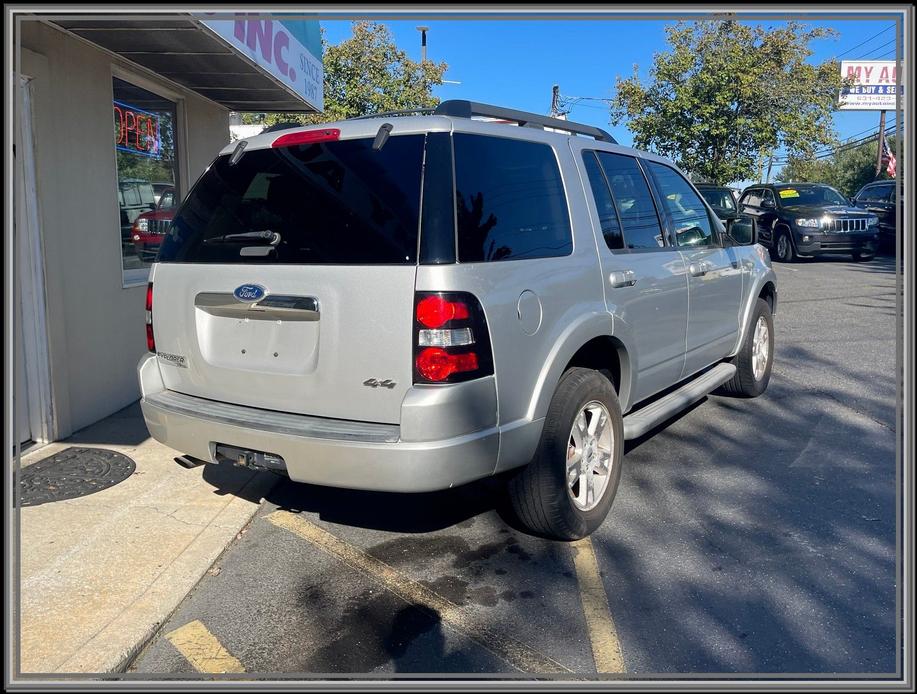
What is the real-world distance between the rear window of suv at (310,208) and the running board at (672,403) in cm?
194

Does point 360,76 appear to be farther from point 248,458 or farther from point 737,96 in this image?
point 248,458

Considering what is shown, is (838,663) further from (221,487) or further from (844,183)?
(844,183)

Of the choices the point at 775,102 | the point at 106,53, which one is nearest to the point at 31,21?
the point at 106,53

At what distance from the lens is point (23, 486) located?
190 inches

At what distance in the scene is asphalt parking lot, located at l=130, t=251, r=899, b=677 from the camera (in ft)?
10.1

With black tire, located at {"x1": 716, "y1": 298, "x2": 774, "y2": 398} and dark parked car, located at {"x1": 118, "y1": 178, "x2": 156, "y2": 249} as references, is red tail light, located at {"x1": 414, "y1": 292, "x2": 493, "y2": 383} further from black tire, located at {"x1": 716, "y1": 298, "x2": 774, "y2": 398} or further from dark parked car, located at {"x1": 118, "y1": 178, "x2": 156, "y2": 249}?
dark parked car, located at {"x1": 118, "y1": 178, "x2": 156, "y2": 249}

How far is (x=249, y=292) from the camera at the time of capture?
3.55 meters

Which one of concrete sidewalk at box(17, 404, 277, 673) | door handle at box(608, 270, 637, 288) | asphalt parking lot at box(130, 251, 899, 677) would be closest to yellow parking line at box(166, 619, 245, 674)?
asphalt parking lot at box(130, 251, 899, 677)

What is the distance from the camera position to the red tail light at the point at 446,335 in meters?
3.16

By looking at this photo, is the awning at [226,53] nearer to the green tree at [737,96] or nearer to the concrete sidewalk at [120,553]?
the concrete sidewalk at [120,553]

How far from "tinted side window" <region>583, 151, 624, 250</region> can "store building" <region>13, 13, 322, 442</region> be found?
9.06 ft

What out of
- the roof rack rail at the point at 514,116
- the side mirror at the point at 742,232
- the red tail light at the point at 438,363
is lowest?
the red tail light at the point at 438,363

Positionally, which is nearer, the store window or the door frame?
the door frame

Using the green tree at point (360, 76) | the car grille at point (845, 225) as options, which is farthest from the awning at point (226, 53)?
the car grille at point (845, 225)
